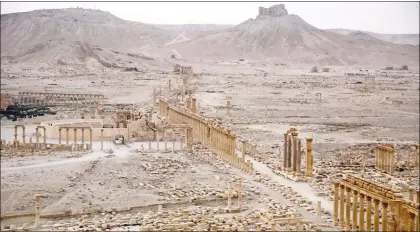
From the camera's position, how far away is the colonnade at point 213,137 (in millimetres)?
30486

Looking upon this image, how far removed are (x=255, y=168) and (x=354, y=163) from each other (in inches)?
215

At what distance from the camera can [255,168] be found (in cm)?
2958

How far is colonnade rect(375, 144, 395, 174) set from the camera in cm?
2927

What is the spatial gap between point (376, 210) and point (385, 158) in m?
11.6

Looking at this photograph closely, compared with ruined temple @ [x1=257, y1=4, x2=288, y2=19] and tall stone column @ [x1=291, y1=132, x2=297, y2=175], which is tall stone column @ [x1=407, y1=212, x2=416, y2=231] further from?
ruined temple @ [x1=257, y1=4, x2=288, y2=19]

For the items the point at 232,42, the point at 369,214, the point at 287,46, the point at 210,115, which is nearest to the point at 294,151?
the point at 369,214

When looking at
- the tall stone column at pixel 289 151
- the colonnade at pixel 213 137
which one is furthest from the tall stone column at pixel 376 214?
the colonnade at pixel 213 137

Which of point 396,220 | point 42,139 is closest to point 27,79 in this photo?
point 42,139

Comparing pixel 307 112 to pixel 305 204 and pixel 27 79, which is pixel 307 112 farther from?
pixel 27 79

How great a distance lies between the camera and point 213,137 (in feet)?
112

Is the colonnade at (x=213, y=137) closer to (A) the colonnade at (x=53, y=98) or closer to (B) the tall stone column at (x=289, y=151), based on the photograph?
(B) the tall stone column at (x=289, y=151)

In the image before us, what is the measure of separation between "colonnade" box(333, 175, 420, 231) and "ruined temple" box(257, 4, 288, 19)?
537 ft

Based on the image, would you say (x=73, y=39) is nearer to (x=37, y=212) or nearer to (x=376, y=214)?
(x=37, y=212)

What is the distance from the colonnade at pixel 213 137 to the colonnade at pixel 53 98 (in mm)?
17788
